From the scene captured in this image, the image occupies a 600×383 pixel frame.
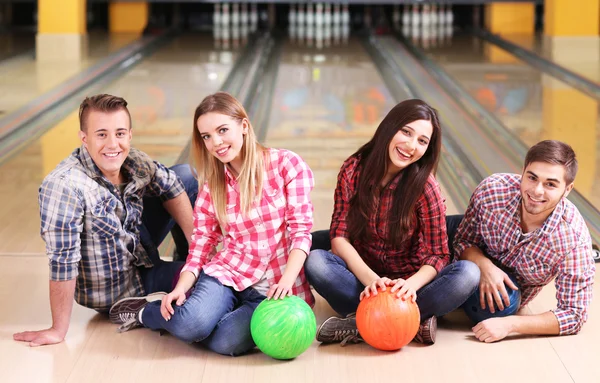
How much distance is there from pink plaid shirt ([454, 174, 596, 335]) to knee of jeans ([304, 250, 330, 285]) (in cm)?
42

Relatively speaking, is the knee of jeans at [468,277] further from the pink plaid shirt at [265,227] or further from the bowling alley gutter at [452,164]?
the bowling alley gutter at [452,164]

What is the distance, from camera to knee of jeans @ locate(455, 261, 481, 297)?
2.31 m

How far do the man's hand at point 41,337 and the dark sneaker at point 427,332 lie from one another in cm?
97

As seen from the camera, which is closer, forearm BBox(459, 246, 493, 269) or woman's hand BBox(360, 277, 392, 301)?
woman's hand BBox(360, 277, 392, 301)

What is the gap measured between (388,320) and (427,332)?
0.16 m

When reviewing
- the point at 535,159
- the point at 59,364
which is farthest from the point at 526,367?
the point at 59,364

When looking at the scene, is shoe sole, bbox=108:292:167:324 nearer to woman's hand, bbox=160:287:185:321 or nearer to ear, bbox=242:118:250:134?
woman's hand, bbox=160:287:185:321

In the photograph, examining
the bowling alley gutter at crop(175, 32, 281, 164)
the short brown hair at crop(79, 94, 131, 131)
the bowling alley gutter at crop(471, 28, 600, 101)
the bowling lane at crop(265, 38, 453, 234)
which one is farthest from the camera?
the bowling alley gutter at crop(471, 28, 600, 101)

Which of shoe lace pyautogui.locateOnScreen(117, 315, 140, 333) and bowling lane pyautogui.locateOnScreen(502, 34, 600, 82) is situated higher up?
bowling lane pyautogui.locateOnScreen(502, 34, 600, 82)

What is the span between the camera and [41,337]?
7.56 feet

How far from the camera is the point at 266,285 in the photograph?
2400 millimetres

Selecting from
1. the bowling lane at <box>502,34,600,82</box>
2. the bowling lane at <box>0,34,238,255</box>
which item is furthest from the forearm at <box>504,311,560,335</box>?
the bowling lane at <box>502,34,600,82</box>

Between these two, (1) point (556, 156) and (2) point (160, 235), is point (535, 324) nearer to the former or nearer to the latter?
(1) point (556, 156)

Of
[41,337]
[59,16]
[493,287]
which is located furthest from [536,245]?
[59,16]
